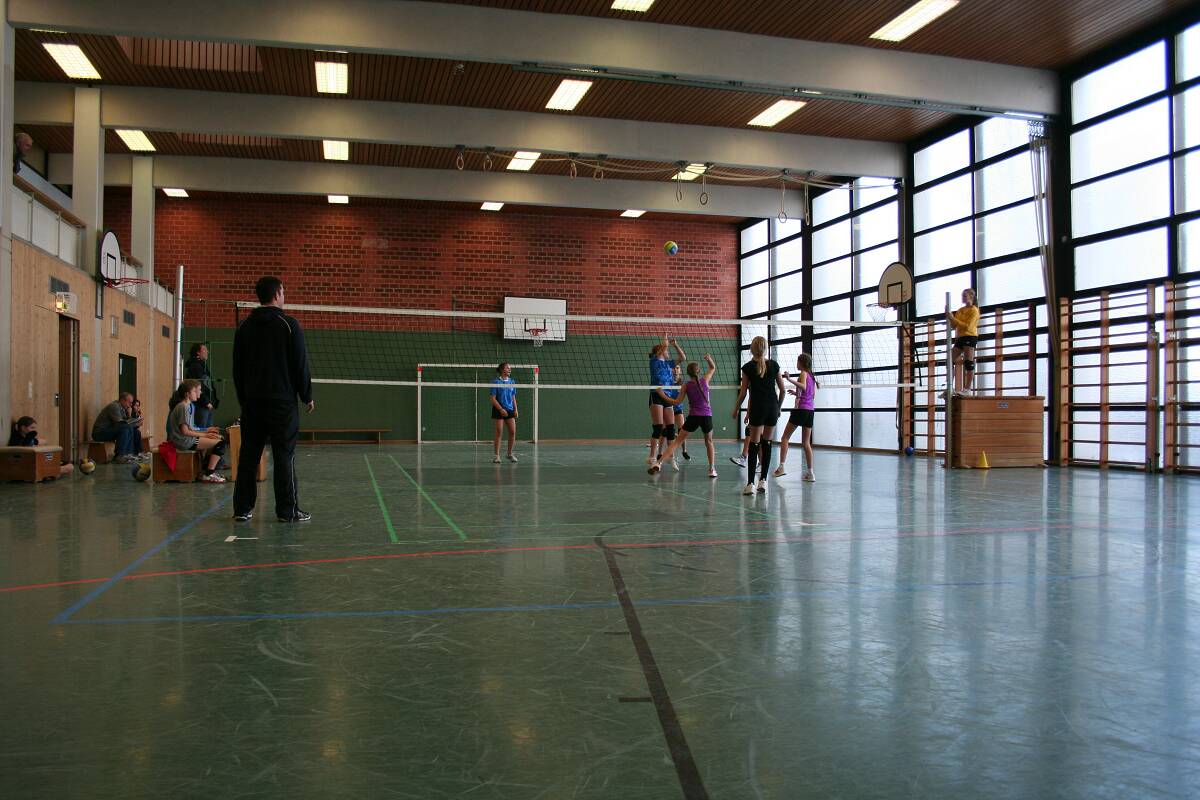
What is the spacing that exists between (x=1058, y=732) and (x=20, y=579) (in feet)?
14.6

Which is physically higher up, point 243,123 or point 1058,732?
point 243,123

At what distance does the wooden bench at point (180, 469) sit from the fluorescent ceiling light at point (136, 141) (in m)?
10.3

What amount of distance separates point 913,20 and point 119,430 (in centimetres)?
1357

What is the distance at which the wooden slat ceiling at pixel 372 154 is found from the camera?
16781 millimetres

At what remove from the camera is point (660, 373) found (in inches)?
496

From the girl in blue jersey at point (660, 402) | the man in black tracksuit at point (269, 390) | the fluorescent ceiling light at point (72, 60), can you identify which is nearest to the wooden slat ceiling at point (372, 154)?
the fluorescent ceiling light at point (72, 60)

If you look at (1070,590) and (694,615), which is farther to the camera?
(1070,590)

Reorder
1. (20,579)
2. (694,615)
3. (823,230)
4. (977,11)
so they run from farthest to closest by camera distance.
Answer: (823,230) → (977,11) → (20,579) → (694,615)

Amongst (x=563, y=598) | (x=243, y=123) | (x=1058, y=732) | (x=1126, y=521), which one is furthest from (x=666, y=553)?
(x=243, y=123)

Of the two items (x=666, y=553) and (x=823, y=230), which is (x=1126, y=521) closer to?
(x=666, y=553)

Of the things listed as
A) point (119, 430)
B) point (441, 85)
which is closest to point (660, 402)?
point (441, 85)

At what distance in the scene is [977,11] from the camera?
11.5 metres

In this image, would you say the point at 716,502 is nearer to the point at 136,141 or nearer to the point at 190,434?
the point at 190,434

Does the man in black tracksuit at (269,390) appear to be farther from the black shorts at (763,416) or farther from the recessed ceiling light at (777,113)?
the recessed ceiling light at (777,113)
